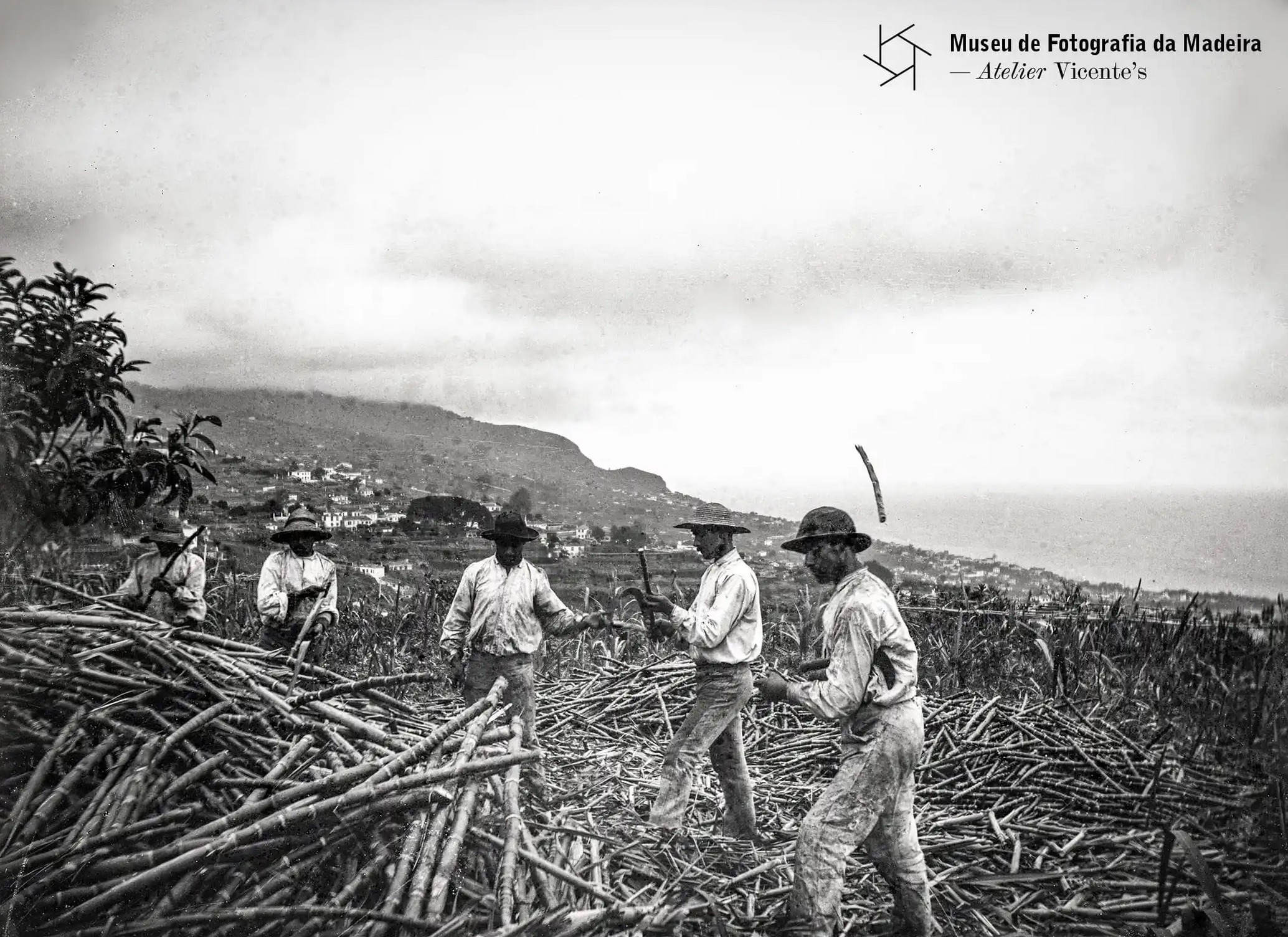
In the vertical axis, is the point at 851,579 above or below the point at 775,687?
above

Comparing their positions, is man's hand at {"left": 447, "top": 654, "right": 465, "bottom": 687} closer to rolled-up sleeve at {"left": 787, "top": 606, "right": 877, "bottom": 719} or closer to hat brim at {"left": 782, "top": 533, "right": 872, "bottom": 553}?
hat brim at {"left": 782, "top": 533, "right": 872, "bottom": 553}

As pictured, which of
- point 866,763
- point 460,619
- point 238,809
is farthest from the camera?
point 460,619

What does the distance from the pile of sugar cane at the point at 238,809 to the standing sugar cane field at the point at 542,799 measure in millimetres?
12

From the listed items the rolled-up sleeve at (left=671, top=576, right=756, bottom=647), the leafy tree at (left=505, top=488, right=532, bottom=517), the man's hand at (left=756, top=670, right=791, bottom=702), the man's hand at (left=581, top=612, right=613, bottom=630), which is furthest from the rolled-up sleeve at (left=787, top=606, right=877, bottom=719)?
the leafy tree at (left=505, top=488, right=532, bottom=517)

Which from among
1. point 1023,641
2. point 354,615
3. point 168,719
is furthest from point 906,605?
point 168,719

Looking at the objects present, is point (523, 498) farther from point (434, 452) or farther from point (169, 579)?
point (169, 579)

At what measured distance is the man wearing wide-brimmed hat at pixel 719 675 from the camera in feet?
16.9

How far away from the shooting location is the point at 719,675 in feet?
17.3

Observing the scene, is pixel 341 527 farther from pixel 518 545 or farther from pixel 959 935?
pixel 959 935

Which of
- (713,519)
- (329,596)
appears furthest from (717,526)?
(329,596)

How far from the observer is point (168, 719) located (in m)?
3.79

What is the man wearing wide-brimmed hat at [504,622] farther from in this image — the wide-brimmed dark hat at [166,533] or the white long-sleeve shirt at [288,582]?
the wide-brimmed dark hat at [166,533]

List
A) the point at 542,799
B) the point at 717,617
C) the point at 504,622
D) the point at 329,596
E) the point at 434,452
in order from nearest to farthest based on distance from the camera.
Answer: the point at 542,799, the point at 717,617, the point at 504,622, the point at 329,596, the point at 434,452

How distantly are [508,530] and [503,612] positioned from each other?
57cm
